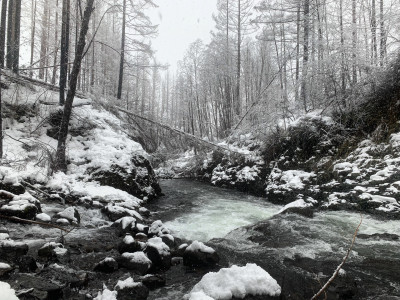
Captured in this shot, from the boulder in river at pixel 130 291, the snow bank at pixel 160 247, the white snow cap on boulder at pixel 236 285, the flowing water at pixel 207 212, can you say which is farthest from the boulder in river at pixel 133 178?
the white snow cap on boulder at pixel 236 285

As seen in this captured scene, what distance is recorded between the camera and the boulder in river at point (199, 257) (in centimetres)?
462

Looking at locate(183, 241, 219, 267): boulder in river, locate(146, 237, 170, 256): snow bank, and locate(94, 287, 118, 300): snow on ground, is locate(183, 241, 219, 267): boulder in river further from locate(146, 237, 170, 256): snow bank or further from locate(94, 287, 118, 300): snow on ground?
locate(94, 287, 118, 300): snow on ground

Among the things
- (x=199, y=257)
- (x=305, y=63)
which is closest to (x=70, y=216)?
(x=199, y=257)

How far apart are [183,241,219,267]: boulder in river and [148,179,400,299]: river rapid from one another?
25cm


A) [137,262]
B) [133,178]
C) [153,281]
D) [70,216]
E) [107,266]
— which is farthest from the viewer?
[133,178]

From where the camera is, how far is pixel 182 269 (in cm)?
450

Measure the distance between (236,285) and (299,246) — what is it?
2.79 metres

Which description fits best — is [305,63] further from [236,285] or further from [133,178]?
[236,285]

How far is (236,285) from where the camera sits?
3.27 meters

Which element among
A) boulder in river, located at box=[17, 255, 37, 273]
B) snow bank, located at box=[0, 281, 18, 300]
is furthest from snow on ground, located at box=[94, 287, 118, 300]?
snow bank, located at box=[0, 281, 18, 300]

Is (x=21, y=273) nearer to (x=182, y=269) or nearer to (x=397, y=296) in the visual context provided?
(x=182, y=269)

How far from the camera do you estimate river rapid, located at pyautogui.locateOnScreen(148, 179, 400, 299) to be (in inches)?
153

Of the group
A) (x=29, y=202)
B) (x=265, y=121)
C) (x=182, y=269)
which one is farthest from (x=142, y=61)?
(x=182, y=269)

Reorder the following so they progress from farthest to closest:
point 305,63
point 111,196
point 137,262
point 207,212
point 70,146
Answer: point 305,63 → point 70,146 → point 207,212 → point 111,196 → point 137,262
